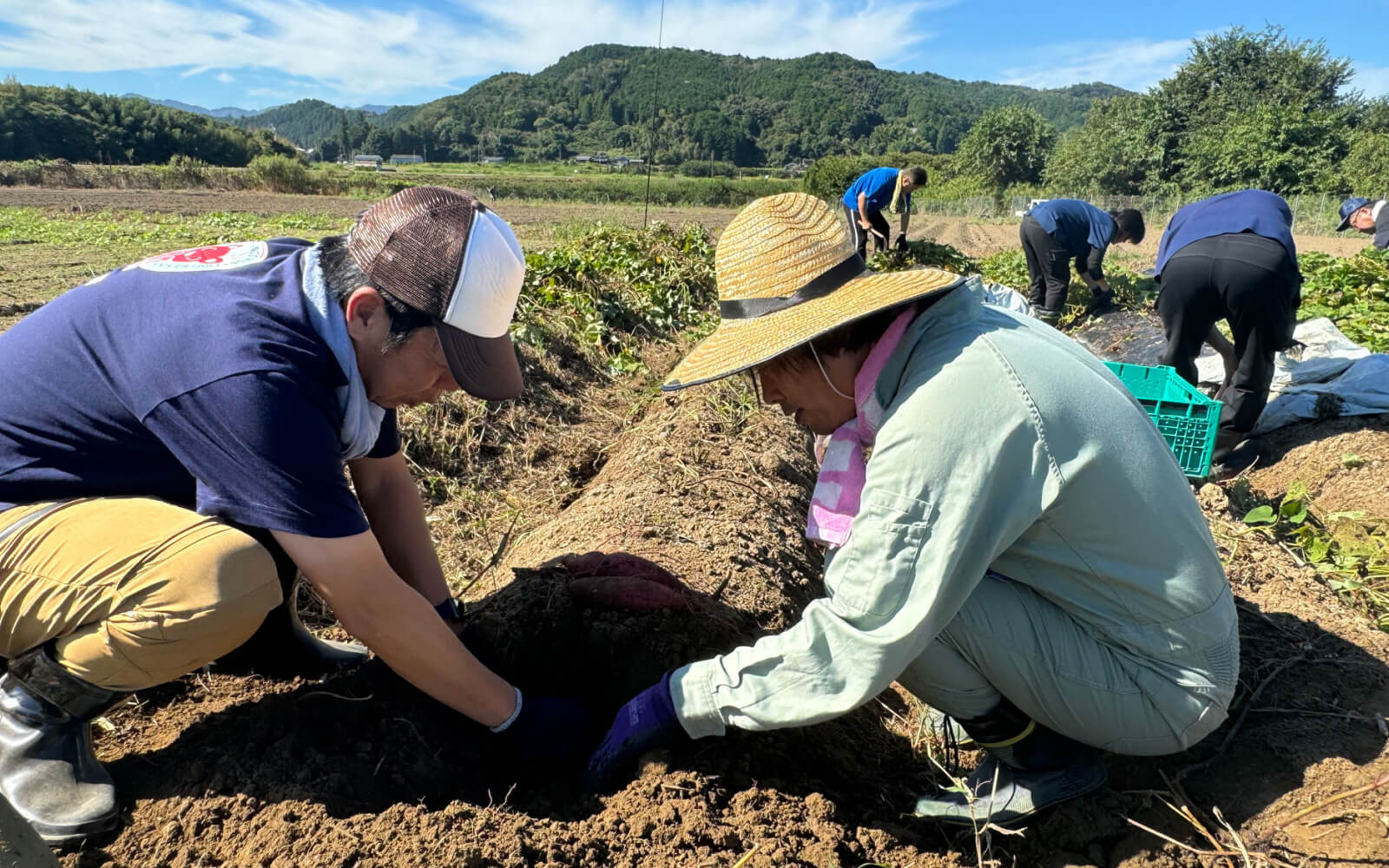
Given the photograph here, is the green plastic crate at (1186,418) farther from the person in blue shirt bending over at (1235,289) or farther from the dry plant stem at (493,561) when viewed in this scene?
the dry plant stem at (493,561)

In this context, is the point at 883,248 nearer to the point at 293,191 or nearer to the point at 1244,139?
the point at 1244,139

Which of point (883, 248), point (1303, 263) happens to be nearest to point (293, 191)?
point (883, 248)

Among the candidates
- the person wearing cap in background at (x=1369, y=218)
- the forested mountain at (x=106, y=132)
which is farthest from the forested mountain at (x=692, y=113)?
the person wearing cap in background at (x=1369, y=218)

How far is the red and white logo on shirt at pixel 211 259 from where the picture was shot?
1.55 meters

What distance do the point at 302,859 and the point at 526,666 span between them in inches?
32.9

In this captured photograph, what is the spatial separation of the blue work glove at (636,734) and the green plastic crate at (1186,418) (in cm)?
315

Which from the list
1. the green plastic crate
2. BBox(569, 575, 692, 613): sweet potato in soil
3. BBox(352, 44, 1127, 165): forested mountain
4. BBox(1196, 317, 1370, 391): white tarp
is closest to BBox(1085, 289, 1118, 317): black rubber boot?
BBox(1196, 317, 1370, 391): white tarp

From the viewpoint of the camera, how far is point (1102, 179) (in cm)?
4441

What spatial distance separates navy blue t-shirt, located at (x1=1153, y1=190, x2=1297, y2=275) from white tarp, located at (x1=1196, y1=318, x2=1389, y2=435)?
1.04 meters

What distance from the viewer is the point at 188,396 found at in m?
1.35

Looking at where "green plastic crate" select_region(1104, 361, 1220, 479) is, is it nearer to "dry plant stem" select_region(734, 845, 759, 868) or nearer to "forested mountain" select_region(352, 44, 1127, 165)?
"dry plant stem" select_region(734, 845, 759, 868)

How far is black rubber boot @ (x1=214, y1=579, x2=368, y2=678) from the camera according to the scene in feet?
6.86

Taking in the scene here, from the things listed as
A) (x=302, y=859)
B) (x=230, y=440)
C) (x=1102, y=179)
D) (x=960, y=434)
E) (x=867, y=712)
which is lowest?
(x=867, y=712)

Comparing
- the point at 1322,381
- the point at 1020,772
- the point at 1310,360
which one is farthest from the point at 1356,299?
the point at 1020,772
